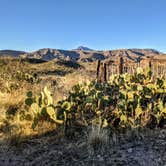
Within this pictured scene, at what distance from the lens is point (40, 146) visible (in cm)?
661

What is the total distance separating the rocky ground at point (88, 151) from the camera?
582 centimetres

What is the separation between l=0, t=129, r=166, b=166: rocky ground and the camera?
582 cm

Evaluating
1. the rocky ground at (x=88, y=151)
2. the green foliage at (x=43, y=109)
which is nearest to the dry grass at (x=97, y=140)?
the rocky ground at (x=88, y=151)

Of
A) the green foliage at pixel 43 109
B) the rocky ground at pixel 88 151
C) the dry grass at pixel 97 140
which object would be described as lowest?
the rocky ground at pixel 88 151

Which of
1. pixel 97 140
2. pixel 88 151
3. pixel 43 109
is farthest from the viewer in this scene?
pixel 43 109

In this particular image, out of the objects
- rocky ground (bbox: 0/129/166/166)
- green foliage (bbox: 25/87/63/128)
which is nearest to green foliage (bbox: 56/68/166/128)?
green foliage (bbox: 25/87/63/128)

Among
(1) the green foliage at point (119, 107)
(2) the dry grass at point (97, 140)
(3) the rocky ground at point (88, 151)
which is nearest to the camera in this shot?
(3) the rocky ground at point (88, 151)

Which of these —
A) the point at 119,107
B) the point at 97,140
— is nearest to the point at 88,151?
the point at 97,140

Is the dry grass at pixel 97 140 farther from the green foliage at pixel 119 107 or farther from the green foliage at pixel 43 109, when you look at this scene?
the green foliage at pixel 43 109

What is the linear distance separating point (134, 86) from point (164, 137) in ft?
5.53

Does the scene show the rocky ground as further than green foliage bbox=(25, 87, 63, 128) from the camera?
No

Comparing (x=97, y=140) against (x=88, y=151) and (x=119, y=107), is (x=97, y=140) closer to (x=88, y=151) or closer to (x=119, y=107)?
(x=88, y=151)

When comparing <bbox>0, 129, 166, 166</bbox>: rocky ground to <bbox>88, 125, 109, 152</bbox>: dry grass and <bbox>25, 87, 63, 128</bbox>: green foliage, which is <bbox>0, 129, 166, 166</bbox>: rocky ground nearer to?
<bbox>88, 125, 109, 152</bbox>: dry grass

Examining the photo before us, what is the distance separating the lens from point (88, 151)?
241 inches
